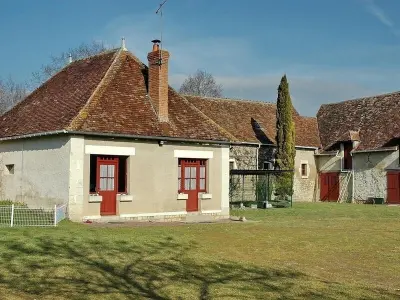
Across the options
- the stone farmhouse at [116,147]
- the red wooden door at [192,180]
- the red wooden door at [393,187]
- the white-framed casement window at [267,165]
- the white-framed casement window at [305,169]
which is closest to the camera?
the stone farmhouse at [116,147]

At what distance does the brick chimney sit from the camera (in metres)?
22.0

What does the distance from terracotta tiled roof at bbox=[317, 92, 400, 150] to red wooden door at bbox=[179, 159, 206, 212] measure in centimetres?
1775

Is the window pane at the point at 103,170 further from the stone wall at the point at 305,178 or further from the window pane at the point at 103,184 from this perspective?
the stone wall at the point at 305,178

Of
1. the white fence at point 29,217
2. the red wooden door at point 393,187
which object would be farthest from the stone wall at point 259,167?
the white fence at point 29,217

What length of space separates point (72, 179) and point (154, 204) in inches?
142

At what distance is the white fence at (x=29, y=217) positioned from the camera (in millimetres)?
17094

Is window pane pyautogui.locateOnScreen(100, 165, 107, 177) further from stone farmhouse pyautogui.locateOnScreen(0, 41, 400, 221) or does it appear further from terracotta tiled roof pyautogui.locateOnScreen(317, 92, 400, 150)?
terracotta tiled roof pyautogui.locateOnScreen(317, 92, 400, 150)

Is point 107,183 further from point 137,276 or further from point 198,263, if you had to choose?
point 137,276

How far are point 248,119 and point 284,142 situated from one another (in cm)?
342

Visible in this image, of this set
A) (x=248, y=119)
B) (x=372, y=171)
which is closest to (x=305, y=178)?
(x=372, y=171)

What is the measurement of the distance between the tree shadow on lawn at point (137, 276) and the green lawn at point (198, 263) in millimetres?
18

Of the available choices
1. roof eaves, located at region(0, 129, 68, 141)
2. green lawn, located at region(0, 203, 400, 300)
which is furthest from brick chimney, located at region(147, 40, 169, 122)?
green lawn, located at region(0, 203, 400, 300)

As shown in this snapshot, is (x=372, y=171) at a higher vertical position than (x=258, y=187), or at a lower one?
higher

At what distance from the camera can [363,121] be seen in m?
39.5
